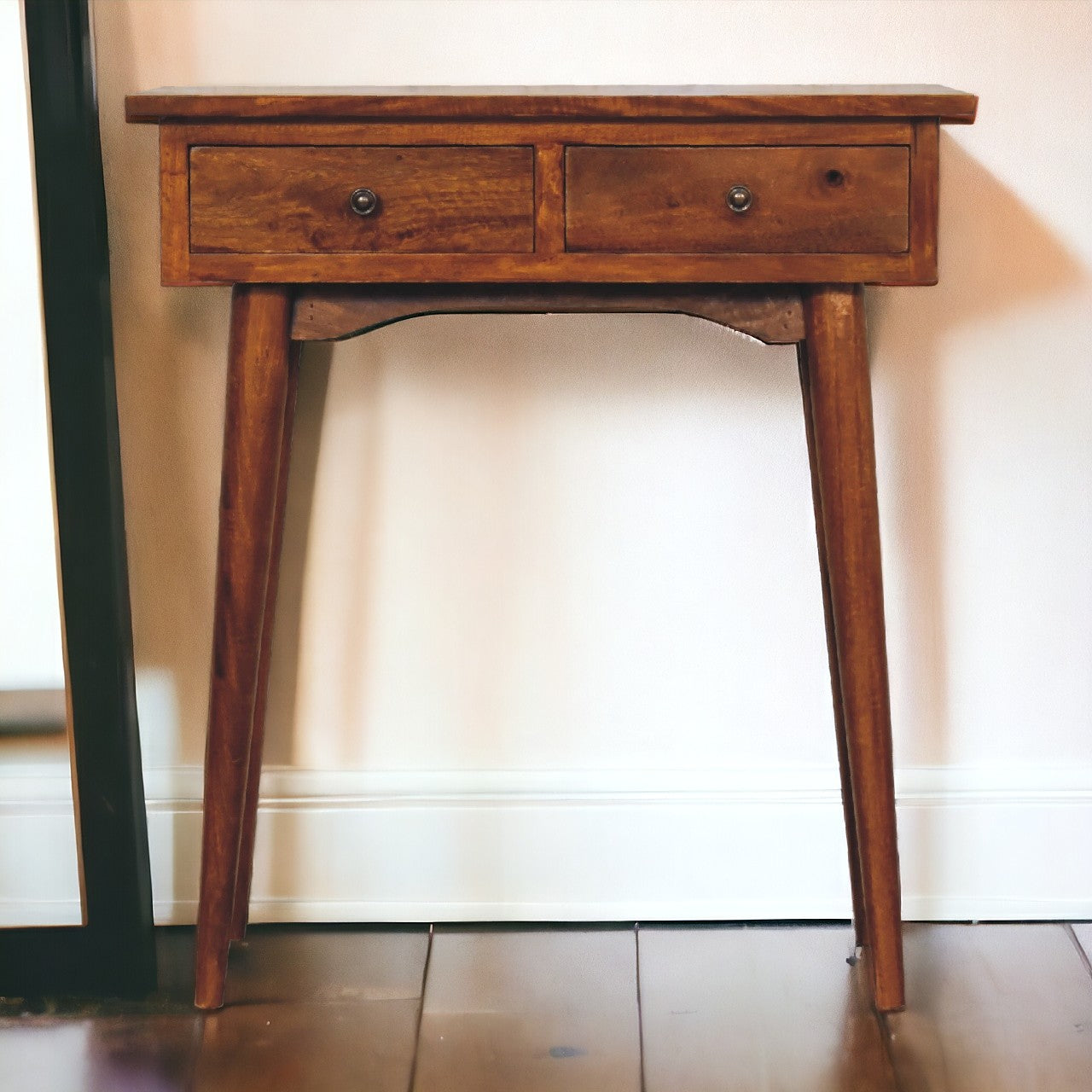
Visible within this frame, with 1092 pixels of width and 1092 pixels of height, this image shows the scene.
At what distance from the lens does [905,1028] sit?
4.34ft

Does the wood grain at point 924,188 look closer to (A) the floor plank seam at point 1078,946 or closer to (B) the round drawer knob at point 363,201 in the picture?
(B) the round drawer knob at point 363,201

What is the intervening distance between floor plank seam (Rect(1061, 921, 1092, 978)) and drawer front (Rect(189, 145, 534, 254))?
1.06 meters

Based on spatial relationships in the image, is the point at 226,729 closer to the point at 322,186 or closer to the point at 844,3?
the point at 322,186

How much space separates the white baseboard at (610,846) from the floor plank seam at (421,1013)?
6 centimetres

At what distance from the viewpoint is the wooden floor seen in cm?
124

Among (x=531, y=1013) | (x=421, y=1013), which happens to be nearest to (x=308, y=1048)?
(x=421, y=1013)

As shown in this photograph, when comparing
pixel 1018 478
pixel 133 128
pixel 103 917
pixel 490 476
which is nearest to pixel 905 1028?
pixel 1018 478

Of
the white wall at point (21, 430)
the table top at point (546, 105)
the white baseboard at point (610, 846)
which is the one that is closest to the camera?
the table top at point (546, 105)

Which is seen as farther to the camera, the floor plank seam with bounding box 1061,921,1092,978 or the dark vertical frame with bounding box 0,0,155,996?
the floor plank seam with bounding box 1061,921,1092,978

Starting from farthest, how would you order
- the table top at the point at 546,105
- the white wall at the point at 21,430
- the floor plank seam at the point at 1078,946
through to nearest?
the floor plank seam at the point at 1078,946
the white wall at the point at 21,430
the table top at the point at 546,105

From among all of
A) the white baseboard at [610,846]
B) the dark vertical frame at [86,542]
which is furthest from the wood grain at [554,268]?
the white baseboard at [610,846]

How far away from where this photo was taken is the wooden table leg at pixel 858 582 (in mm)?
1229

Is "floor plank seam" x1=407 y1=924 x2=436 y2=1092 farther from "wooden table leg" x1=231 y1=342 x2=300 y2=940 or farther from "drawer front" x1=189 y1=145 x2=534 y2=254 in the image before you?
"drawer front" x1=189 y1=145 x2=534 y2=254

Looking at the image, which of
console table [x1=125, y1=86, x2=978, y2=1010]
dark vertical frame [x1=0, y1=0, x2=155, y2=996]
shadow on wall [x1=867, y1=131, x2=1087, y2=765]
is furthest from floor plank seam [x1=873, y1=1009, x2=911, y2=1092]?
dark vertical frame [x1=0, y1=0, x2=155, y2=996]
